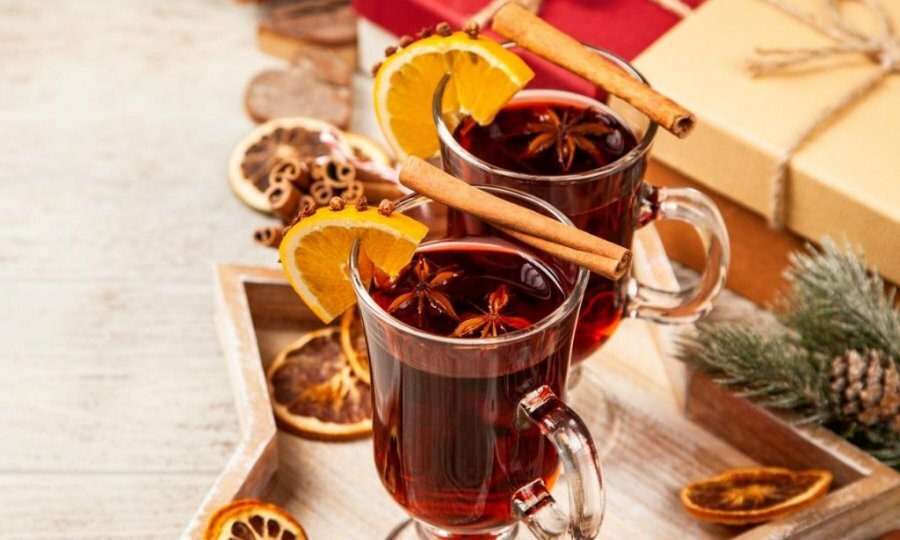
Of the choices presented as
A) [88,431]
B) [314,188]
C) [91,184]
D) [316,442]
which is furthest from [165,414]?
[91,184]

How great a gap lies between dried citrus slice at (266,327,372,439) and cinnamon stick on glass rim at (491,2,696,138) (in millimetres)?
414

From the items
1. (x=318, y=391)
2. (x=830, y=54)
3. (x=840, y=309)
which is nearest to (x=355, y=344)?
(x=318, y=391)

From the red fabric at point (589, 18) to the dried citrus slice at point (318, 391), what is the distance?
1.56 feet

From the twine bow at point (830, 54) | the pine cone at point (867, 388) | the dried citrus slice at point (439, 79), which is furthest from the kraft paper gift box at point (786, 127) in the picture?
the dried citrus slice at point (439, 79)

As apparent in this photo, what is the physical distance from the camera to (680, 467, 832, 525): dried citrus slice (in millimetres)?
1193

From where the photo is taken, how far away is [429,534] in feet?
3.86

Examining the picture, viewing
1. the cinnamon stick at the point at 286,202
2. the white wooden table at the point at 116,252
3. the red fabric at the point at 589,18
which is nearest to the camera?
the white wooden table at the point at 116,252

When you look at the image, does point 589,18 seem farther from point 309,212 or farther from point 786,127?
point 309,212

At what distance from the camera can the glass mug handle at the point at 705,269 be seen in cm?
120

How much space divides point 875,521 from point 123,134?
45.0 inches

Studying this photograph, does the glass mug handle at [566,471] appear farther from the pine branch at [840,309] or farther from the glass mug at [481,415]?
the pine branch at [840,309]

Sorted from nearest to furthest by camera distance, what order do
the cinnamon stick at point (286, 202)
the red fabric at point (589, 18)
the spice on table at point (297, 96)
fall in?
the cinnamon stick at point (286, 202), the red fabric at point (589, 18), the spice on table at point (297, 96)

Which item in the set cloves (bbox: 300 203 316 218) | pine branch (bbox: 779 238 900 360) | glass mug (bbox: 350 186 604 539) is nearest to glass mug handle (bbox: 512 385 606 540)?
glass mug (bbox: 350 186 604 539)

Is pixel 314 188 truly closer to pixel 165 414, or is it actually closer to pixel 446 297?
pixel 165 414
